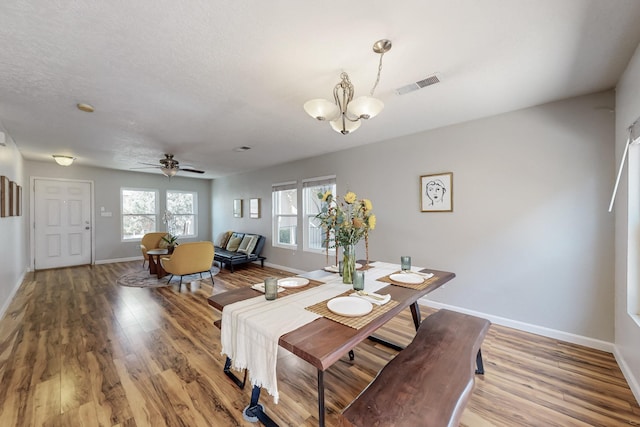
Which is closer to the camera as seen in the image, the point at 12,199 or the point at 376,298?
the point at 376,298

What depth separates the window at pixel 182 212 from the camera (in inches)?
288

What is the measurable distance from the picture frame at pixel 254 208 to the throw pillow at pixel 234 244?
2.19 feet

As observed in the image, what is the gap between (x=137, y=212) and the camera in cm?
676

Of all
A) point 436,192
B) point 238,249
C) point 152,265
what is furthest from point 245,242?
point 436,192

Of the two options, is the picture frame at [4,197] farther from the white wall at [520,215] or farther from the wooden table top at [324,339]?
the white wall at [520,215]

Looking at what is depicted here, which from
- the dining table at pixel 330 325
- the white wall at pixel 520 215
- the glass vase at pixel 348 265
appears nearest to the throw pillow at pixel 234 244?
the white wall at pixel 520 215

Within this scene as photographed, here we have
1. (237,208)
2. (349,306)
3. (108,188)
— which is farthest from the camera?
(237,208)

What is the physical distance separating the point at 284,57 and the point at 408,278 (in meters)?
1.91

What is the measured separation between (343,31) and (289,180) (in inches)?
157

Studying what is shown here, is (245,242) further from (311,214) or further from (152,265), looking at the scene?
(311,214)

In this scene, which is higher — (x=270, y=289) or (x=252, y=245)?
(x=270, y=289)

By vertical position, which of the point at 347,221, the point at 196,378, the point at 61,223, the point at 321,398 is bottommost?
the point at 196,378

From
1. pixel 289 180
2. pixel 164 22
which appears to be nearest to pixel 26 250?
pixel 289 180

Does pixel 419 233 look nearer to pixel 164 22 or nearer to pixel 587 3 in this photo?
pixel 587 3
